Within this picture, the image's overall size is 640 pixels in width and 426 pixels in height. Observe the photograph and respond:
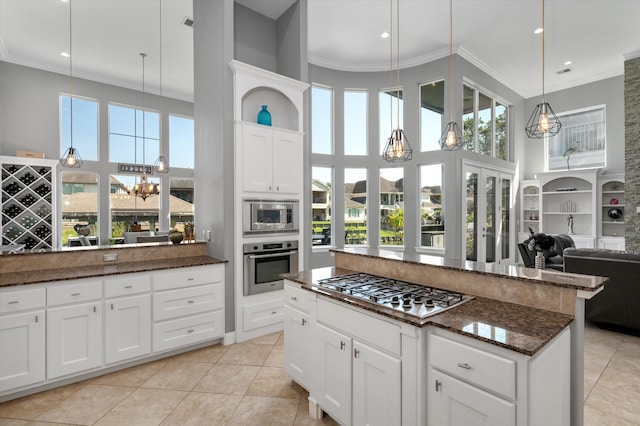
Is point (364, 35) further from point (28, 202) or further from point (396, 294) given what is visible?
point (28, 202)

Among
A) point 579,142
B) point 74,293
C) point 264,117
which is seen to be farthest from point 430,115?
point 74,293

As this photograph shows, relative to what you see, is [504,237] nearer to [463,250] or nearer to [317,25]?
[463,250]

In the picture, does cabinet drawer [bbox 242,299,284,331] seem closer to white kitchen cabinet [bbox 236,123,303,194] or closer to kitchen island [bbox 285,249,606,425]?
white kitchen cabinet [bbox 236,123,303,194]

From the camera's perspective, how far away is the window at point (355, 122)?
6453 mm

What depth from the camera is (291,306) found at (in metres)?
2.49

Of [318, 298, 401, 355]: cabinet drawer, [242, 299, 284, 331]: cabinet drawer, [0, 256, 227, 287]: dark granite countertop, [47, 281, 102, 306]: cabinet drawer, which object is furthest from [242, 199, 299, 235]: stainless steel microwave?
[318, 298, 401, 355]: cabinet drawer

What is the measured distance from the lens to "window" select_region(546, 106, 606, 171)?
7031 mm

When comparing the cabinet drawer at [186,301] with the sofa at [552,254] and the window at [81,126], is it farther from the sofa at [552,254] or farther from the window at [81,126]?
the window at [81,126]

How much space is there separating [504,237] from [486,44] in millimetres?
4120

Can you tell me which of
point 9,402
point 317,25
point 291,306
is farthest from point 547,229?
point 9,402

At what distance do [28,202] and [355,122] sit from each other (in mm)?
6209

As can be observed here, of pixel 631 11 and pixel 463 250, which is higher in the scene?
pixel 631 11

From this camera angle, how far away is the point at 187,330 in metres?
3.18

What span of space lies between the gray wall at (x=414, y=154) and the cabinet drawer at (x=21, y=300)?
4.13 m
